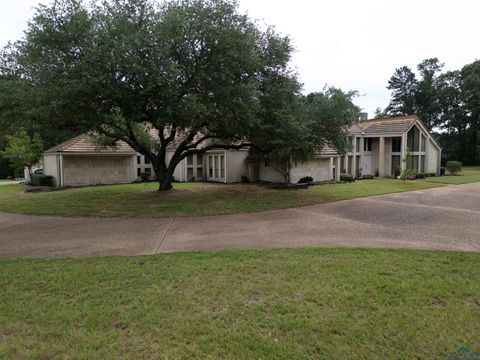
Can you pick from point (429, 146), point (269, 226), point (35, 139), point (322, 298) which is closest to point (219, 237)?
point (269, 226)

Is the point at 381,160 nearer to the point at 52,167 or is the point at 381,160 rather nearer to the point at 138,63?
the point at 138,63

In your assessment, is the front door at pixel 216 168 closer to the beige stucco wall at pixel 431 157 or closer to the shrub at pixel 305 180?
the shrub at pixel 305 180

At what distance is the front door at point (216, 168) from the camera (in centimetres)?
2253

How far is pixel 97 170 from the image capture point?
21.9m

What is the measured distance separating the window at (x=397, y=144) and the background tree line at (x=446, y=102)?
68.8 ft

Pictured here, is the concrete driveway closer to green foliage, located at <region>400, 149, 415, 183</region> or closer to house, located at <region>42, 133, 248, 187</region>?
green foliage, located at <region>400, 149, 415, 183</region>

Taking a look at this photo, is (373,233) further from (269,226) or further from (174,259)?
(174,259)

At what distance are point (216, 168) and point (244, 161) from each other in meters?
2.14

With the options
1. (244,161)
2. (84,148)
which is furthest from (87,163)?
(244,161)

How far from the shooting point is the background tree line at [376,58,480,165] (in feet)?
146

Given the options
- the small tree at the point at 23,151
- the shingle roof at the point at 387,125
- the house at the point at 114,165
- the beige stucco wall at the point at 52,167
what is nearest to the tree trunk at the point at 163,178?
the house at the point at 114,165

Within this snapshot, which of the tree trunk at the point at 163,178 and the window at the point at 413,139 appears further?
the window at the point at 413,139

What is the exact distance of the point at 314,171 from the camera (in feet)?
72.7

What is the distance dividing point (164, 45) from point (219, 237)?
21.5ft
